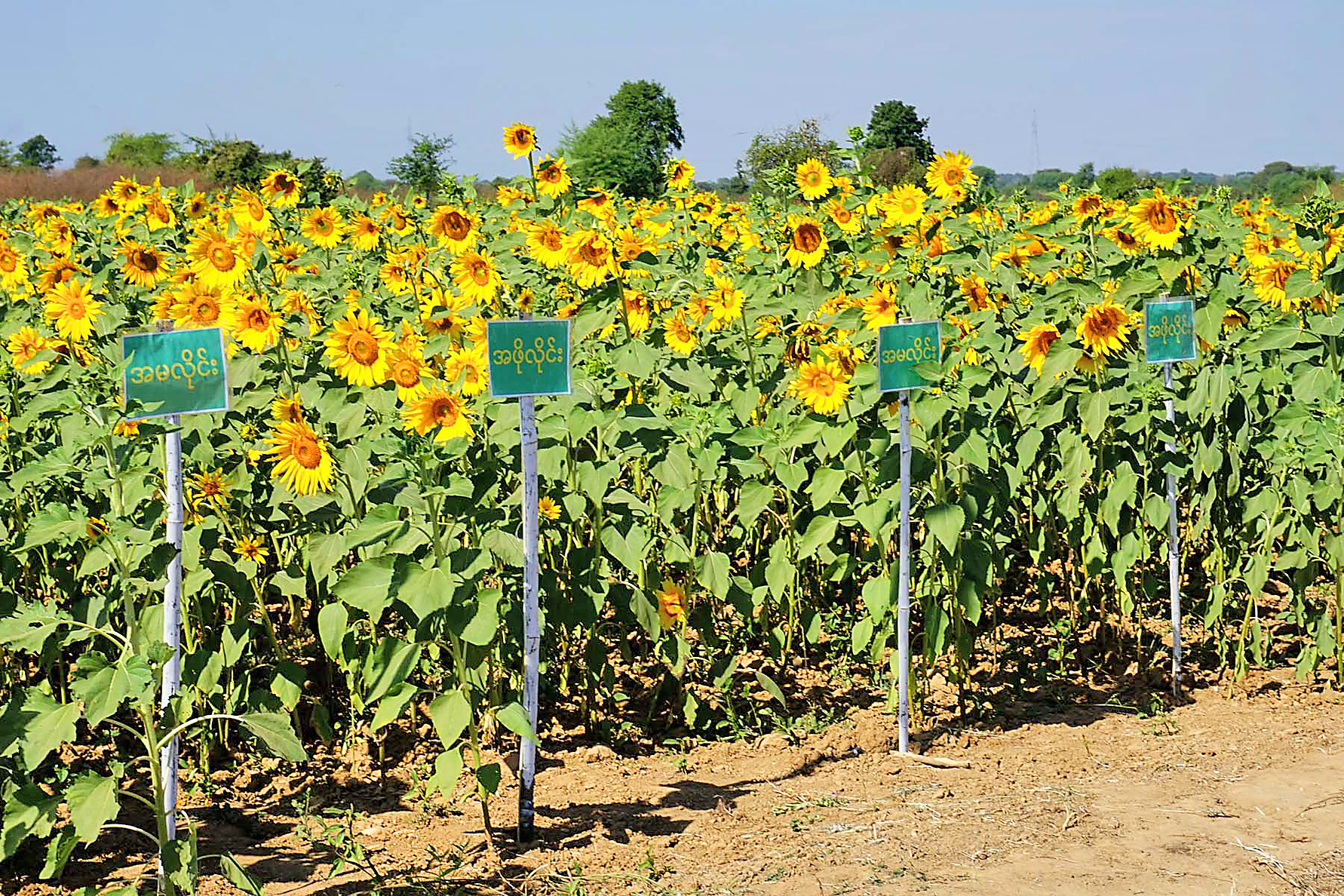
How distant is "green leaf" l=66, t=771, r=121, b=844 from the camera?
275 centimetres

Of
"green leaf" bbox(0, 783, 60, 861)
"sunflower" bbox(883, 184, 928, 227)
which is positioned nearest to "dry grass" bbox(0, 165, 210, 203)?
"sunflower" bbox(883, 184, 928, 227)

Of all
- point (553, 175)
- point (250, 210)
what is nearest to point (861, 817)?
point (553, 175)

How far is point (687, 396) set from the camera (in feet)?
15.5

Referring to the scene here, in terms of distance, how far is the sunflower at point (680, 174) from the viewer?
8.10 meters

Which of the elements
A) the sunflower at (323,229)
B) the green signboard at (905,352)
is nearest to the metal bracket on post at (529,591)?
the green signboard at (905,352)

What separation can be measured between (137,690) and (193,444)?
4.70ft

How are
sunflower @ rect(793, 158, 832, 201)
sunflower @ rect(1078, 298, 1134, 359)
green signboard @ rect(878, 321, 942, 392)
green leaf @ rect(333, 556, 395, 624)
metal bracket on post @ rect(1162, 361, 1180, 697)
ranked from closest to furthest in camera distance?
green leaf @ rect(333, 556, 395, 624), green signboard @ rect(878, 321, 942, 392), sunflower @ rect(1078, 298, 1134, 359), metal bracket on post @ rect(1162, 361, 1180, 697), sunflower @ rect(793, 158, 832, 201)

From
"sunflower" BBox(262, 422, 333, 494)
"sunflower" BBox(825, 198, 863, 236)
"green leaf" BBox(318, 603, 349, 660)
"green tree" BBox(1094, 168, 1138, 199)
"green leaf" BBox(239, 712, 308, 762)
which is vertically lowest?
"green leaf" BBox(239, 712, 308, 762)

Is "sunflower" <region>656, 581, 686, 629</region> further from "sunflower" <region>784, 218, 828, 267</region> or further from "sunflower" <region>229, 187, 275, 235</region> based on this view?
"sunflower" <region>229, 187, 275, 235</region>

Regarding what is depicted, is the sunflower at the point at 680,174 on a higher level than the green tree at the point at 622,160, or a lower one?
lower

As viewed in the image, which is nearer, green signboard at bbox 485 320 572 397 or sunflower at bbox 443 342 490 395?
green signboard at bbox 485 320 572 397

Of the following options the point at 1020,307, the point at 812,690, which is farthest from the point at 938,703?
the point at 1020,307

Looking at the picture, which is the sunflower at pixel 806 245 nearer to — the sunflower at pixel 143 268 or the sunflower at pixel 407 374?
the sunflower at pixel 407 374

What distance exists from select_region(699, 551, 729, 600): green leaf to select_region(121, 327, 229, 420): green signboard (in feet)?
5.32
